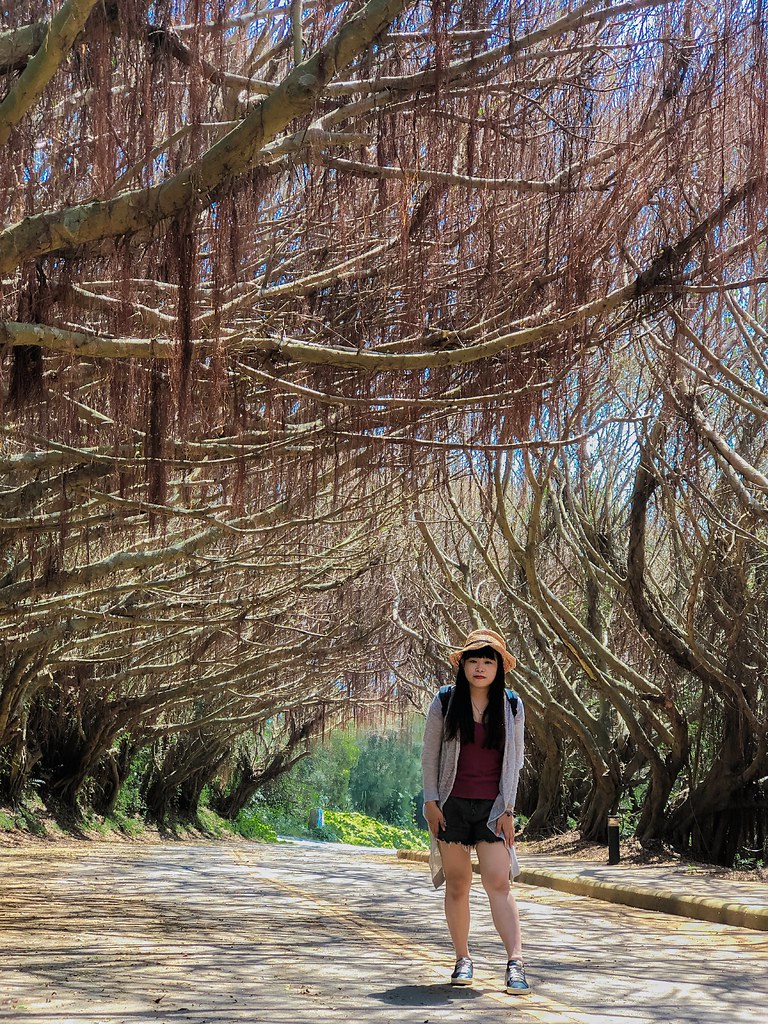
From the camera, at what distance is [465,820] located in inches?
215

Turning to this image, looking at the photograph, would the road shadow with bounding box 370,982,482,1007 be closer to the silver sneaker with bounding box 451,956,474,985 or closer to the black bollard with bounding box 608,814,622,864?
the silver sneaker with bounding box 451,956,474,985

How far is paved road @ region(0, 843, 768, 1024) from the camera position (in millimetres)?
4863

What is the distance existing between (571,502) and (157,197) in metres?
11.8

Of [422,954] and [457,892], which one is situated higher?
[457,892]

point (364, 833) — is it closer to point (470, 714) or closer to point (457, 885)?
point (457, 885)

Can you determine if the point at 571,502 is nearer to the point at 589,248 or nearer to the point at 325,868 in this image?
the point at 325,868

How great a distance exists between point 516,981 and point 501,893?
1.21 feet

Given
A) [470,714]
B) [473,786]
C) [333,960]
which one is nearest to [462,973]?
[473,786]

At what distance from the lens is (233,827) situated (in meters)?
39.8

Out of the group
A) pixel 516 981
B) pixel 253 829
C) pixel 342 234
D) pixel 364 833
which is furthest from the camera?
pixel 364 833

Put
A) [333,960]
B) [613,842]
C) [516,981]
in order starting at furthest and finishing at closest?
[613,842] < [333,960] < [516,981]

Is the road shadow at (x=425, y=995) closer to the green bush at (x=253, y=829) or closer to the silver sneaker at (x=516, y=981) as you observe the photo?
the silver sneaker at (x=516, y=981)

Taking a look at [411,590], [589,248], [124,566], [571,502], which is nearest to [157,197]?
[589,248]

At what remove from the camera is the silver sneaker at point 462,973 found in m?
5.38
